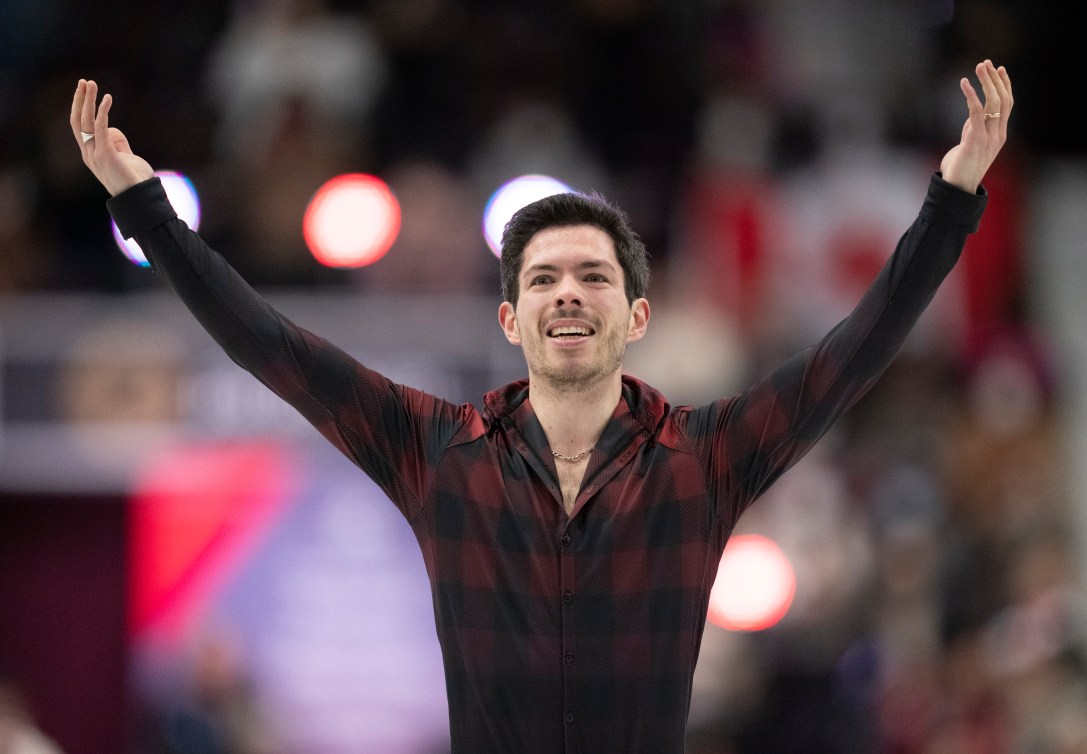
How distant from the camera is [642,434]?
4.00 m

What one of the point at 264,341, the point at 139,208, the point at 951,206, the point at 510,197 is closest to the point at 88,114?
the point at 139,208

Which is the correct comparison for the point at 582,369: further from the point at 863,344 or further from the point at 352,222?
the point at 352,222

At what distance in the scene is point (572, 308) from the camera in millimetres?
3930

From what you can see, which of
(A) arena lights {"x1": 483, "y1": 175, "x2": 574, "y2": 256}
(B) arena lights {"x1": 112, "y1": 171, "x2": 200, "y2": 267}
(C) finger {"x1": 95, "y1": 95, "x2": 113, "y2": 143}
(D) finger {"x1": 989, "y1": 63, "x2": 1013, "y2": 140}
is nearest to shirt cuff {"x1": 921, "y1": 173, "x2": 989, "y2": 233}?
(D) finger {"x1": 989, "y1": 63, "x2": 1013, "y2": 140}

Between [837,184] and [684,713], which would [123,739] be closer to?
[837,184]

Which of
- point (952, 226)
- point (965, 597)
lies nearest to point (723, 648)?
point (965, 597)

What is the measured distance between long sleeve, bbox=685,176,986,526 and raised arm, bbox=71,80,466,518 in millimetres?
699

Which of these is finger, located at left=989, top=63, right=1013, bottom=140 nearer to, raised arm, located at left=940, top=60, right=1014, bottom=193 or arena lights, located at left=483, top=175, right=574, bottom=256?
raised arm, located at left=940, top=60, right=1014, bottom=193

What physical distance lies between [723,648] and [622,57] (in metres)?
4.67

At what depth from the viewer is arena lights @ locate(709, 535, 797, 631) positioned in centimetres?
912

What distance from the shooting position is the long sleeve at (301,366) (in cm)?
375

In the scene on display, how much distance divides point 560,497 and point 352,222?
660cm

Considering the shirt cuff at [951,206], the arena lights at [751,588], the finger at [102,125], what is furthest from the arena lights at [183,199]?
the shirt cuff at [951,206]

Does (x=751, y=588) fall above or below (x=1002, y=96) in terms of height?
below
